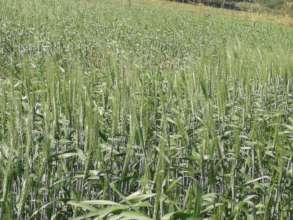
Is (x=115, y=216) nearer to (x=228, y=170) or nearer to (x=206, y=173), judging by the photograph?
(x=206, y=173)

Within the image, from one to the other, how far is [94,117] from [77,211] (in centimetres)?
46

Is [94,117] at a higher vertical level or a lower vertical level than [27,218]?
higher

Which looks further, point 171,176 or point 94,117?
point 171,176

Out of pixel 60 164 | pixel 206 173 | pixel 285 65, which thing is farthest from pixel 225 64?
pixel 60 164

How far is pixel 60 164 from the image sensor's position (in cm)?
195

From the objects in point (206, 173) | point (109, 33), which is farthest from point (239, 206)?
point (109, 33)

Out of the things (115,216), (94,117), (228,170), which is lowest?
(228,170)

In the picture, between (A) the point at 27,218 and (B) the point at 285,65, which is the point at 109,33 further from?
(A) the point at 27,218

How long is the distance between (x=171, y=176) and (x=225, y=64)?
1784mm

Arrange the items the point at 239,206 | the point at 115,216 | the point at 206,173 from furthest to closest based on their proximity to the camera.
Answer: the point at 206,173 → the point at 239,206 → the point at 115,216

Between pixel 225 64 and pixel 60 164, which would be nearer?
pixel 60 164

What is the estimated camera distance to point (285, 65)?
12.0 feet

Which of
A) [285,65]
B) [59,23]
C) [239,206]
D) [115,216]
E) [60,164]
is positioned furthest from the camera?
[59,23]

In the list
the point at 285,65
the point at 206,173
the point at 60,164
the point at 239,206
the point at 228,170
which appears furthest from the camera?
the point at 285,65
